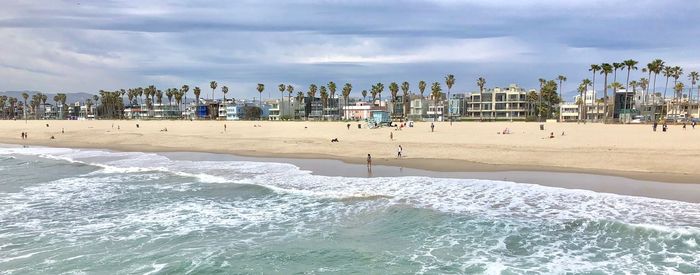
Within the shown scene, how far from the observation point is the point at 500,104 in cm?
11794

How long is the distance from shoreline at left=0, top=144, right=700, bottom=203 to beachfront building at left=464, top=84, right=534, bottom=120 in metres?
88.8

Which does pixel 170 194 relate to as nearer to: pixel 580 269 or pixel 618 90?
pixel 580 269

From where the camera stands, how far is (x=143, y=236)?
14250 mm

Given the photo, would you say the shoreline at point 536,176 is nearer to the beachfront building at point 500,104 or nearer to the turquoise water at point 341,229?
the turquoise water at point 341,229

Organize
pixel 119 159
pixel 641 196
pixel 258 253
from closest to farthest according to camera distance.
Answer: pixel 258 253 → pixel 641 196 → pixel 119 159

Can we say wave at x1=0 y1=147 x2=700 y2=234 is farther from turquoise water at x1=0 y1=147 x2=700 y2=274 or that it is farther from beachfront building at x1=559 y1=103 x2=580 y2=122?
beachfront building at x1=559 y1=103 x2=580 y2=122

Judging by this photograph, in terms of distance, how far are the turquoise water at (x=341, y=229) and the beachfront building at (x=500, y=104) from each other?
98568 mm

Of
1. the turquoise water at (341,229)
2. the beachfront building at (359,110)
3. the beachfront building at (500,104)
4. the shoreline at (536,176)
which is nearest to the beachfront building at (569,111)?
the beachfront building at (500,104)

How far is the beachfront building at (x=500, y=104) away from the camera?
11581 centimetres

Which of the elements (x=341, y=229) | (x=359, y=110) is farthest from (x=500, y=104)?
(x=341, y=229)

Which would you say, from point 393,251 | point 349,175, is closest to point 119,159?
point 349,175

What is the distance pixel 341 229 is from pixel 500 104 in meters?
110

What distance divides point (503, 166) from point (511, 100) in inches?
3687

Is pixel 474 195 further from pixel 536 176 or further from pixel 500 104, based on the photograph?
pixel 500 104
